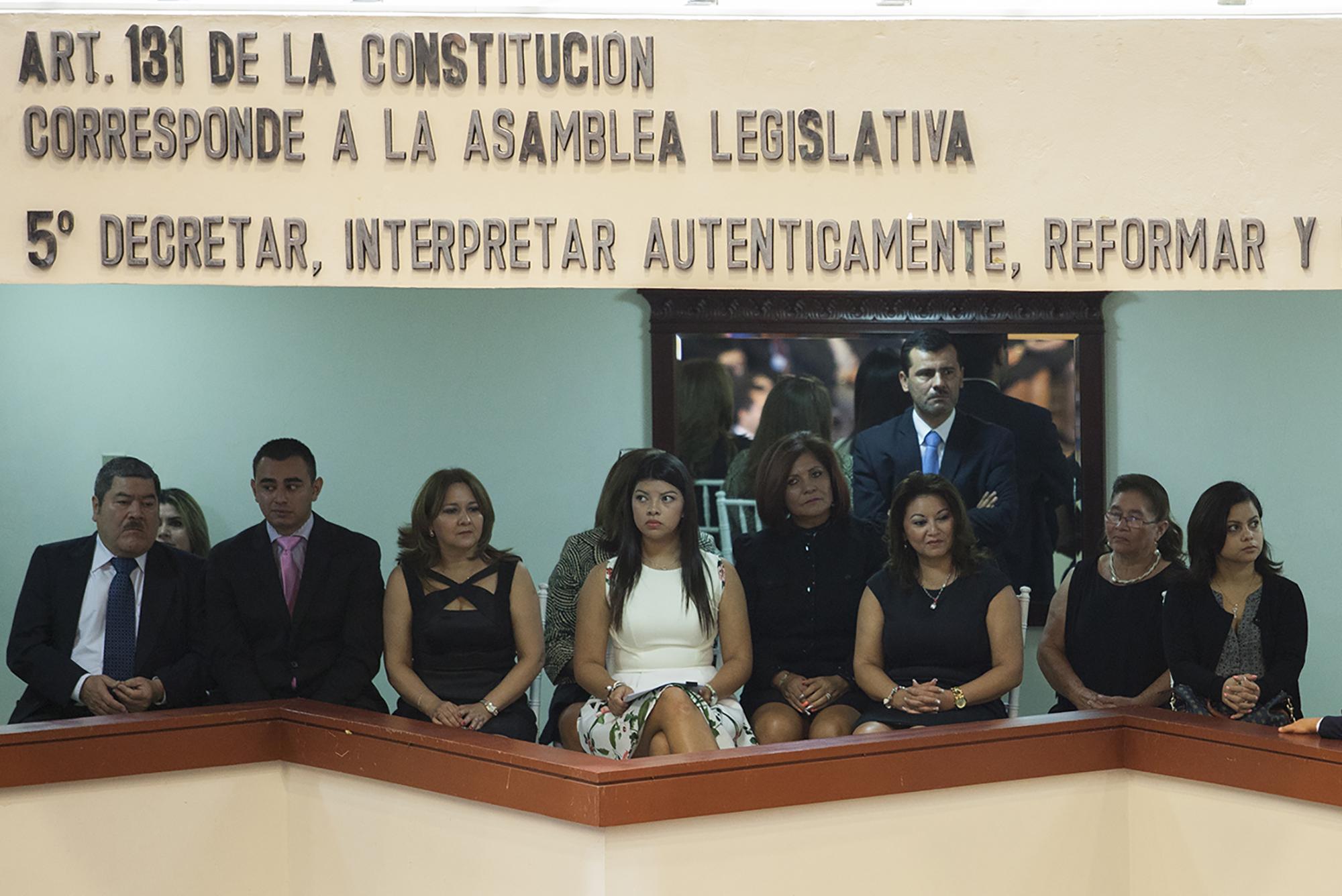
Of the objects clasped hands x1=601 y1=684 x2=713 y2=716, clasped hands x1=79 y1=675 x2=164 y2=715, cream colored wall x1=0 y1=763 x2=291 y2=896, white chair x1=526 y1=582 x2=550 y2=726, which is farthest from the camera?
white chair x1=526 y1=582 x2=550 y2=726

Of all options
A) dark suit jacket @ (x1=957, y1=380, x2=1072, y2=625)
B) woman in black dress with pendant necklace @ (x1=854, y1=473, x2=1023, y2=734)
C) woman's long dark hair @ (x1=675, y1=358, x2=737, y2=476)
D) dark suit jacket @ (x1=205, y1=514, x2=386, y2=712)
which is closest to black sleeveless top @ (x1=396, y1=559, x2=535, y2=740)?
dark suit jacket @ (x1=205, y1=514, x2=386, y2=712)

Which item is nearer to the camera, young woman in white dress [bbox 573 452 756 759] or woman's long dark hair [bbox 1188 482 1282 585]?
woman's long dark hair [bbox 1188 482 1282 585]

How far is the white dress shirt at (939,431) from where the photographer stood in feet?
17.9

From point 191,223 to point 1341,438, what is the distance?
4.37 metres

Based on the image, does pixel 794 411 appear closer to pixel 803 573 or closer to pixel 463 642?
pixel 803 573

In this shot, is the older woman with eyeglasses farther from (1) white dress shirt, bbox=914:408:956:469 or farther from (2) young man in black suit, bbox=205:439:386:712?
(2) young man in black suit, bbox=205:439:386:712

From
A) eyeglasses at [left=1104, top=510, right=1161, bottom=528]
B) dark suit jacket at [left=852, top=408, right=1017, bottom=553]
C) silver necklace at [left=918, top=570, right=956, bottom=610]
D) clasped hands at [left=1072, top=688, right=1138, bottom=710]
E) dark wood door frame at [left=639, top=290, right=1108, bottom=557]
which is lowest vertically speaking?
clasped hands at [left=1072, top=688, right=1138, bottom=710]

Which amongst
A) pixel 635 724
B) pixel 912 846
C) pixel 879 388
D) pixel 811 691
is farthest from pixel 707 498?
pixel 912 846

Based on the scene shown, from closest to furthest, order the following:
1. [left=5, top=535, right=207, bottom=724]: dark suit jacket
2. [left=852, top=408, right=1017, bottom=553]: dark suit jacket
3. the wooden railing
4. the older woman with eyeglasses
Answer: the wooden railing, [left=5, top=535, right=207, bottom=724]: dark suit jacket, the older woman with eyeglasses, [left=852, top=408, right=1017, bottom=553]: dark suit jacket

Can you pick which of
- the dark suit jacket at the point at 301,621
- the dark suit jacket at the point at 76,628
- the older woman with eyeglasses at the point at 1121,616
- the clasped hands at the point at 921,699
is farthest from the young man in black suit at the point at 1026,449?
the dark suit jacket at the point at 76,628

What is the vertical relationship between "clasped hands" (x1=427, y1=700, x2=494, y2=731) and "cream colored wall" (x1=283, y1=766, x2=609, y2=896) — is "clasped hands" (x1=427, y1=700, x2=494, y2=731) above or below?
above

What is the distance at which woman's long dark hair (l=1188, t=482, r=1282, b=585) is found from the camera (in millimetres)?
3902

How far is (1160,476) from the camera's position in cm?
557

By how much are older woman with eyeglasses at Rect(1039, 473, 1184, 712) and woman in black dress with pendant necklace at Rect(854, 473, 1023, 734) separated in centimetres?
42
